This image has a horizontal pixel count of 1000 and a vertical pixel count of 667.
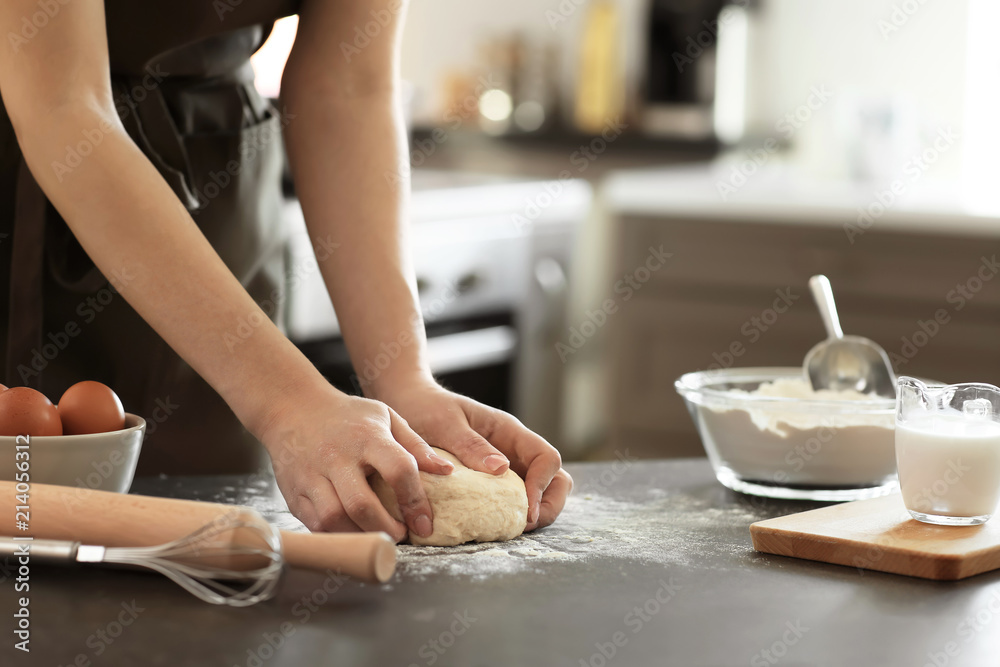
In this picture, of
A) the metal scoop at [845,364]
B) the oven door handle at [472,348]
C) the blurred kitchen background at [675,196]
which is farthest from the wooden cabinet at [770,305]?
the metal scoop at [845,364]

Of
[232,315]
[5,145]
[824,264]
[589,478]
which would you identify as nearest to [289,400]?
[232,315]

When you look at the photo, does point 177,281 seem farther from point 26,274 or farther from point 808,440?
point 808,440

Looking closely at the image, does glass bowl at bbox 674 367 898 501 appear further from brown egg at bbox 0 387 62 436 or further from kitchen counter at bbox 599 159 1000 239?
kitchen counter at bbox 599 159 1000 239

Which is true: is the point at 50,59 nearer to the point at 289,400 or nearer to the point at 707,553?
the point at 289,400

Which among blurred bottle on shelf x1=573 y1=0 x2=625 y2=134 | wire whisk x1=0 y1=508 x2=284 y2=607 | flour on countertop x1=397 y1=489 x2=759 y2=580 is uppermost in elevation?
blurred bottle on shelf x1=573 y1=0 x2=625 y2=134

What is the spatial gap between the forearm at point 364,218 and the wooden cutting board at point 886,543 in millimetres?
319

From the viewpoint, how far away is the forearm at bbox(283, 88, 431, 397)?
3.23 feet

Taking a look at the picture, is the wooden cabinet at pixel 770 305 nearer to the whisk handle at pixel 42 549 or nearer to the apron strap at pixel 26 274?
the apron strap at pixel 26 274

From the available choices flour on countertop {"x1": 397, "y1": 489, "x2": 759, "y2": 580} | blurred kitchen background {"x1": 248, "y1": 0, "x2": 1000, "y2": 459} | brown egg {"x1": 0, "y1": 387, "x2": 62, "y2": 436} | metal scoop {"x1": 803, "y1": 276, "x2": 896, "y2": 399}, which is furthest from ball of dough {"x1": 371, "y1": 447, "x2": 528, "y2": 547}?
blurred kitchen background {"x1": 248, "y1": 0, "x2": 1000, "y2": 459}

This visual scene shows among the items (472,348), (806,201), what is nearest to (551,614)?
(472,348)

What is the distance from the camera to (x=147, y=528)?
67 centimetres

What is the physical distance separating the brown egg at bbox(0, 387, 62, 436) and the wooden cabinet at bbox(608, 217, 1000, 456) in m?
2.01

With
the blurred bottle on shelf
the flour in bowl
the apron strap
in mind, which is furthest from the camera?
the blurred bottle on shelf

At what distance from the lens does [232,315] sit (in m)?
0.82
